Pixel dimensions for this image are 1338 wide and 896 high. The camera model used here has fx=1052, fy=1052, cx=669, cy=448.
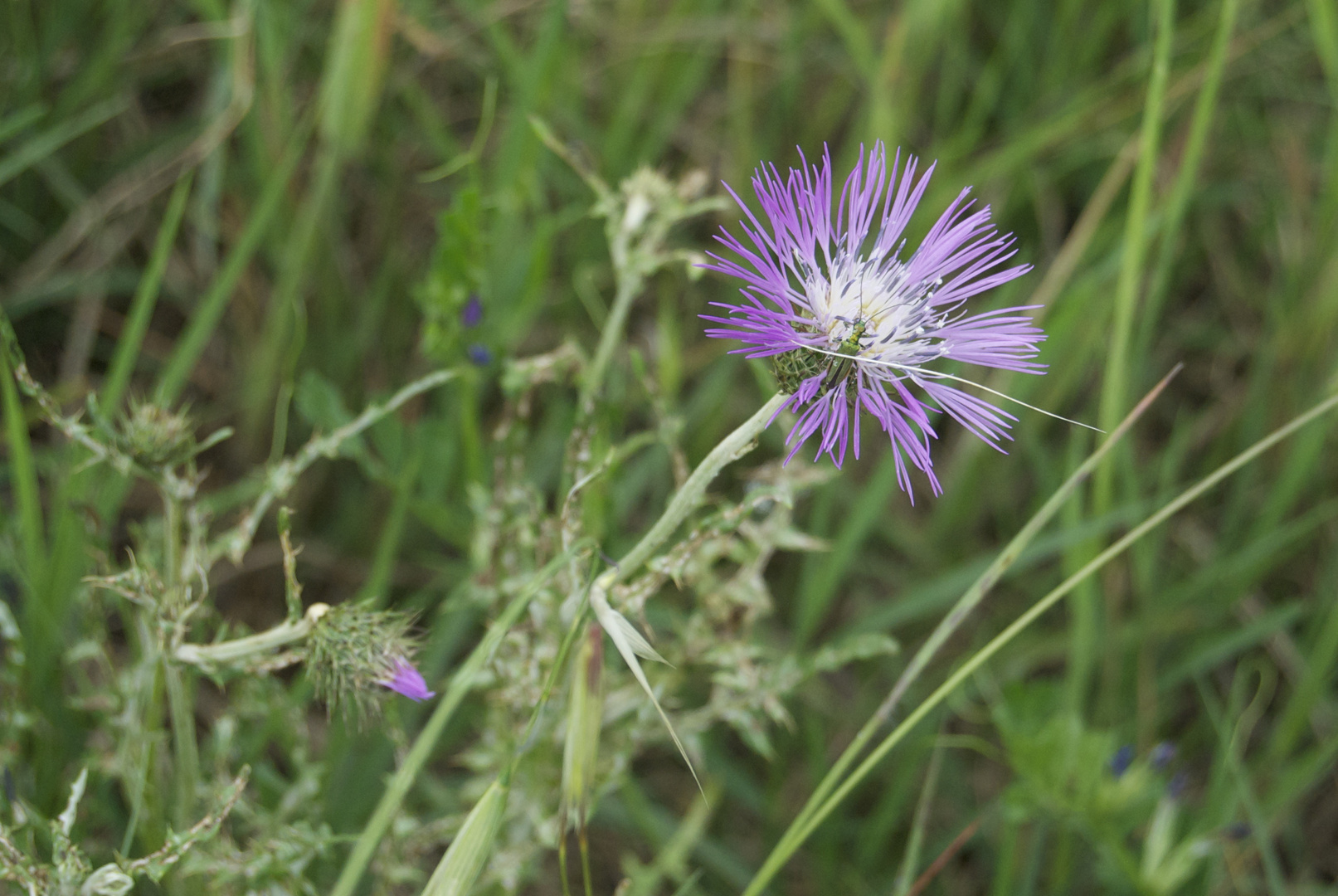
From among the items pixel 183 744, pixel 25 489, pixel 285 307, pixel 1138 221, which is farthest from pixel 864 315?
pixel 285 307

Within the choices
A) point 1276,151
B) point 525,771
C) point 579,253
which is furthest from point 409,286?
point 1276,151

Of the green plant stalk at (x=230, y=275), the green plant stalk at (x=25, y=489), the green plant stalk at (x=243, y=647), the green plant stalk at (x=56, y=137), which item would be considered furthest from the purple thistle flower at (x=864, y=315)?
the green plant stalk at (x=56, y=137)

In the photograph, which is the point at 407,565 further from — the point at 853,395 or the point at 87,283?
the point at 853,395

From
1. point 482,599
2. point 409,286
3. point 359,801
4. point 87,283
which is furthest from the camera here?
point 409,286

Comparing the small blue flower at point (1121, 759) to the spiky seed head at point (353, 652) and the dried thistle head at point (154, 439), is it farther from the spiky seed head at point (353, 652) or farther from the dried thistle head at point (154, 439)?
the dried thistle head at point (154, 439)

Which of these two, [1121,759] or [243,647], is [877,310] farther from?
[1121,759]

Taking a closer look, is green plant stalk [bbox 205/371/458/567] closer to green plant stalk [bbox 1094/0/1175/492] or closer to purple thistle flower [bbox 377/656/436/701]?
purple thistle flower [bbox 377/656/436/701]
